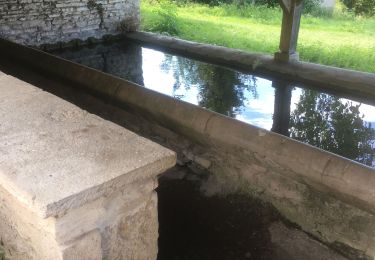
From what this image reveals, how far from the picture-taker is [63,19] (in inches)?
330

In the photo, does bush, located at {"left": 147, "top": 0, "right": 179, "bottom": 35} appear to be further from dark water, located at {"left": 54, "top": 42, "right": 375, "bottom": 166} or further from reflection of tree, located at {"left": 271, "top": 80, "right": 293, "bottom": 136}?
reflection of tree, located at {"left": 271, "top": 80, "right": 293, "bottom": 136}

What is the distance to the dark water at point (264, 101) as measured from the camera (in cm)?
402

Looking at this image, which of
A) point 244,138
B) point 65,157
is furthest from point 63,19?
point 65,157

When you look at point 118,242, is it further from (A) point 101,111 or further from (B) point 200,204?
(A) point 101,111

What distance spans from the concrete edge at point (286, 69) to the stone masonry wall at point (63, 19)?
83.9 inches

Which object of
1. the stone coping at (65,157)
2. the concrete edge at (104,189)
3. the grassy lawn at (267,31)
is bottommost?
the grassy lawn at (267,31)

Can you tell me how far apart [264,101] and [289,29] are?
172 centimetres

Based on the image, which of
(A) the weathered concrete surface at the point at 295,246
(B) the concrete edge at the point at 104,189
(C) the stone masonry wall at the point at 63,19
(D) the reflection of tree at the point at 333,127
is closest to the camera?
(B) the concrete edge at the point at 104,189

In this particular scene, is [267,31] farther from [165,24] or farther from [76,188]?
[76,188]

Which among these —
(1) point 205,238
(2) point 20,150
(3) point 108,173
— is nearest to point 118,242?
(3) point 108,173

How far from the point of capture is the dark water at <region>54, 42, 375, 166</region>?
13.2 ft

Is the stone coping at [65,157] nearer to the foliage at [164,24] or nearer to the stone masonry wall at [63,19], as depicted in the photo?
the stone masonry wall at [63,19]

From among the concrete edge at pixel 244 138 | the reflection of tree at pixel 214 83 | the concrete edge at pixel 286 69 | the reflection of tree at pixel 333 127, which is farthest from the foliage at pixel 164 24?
the reflection of tree at pixel 333 127

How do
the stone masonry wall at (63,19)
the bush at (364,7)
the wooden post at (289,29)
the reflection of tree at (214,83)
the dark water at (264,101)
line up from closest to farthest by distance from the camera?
the dark water at (264,101) < the reflection of tree at (214,83) < the wooden post at (289,29) < the stone masonry wall at (63,19) < the bush at (364,7)
